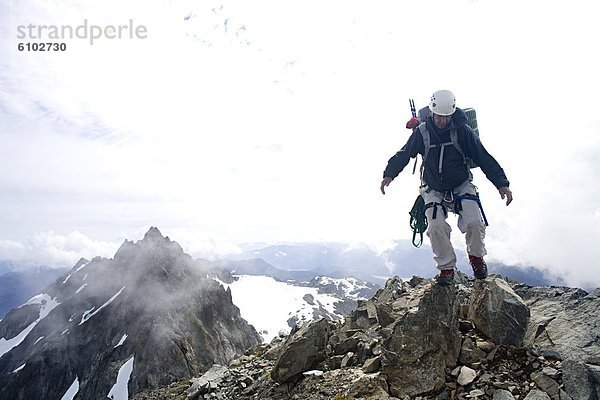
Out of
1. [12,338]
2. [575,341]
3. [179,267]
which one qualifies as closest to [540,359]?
[575,341]

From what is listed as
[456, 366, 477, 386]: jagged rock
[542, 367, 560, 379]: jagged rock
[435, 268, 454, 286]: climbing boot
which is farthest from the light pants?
[542, 367, 560, 379]: jagged rock

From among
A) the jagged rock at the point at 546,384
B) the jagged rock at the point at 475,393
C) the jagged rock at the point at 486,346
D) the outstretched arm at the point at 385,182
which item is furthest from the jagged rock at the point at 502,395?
the outstretched arm at the point at 385,182

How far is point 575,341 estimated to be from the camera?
848 centimetres

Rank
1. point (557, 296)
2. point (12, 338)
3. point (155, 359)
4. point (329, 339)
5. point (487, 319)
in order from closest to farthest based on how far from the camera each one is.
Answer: point (487, 319), point (557, 296), point (329, 339), point (155, 359), point (12, 338)

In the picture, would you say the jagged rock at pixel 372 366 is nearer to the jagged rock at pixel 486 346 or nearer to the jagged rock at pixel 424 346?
the jagged rock at pixel 424 346

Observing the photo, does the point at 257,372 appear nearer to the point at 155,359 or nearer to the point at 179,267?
the point at 155,359

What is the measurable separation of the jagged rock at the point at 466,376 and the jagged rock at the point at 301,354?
4747 millimetres

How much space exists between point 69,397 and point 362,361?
150147 millimetres

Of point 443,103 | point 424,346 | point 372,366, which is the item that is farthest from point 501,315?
point 443,103

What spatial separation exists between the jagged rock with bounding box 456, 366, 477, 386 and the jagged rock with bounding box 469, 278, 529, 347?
4.64 ft

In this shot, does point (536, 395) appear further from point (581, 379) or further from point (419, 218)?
point (419, 218)

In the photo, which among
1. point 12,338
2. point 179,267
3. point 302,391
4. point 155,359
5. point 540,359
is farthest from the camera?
point 12,338

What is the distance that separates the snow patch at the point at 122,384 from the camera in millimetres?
107431

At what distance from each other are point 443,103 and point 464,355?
6411mm
